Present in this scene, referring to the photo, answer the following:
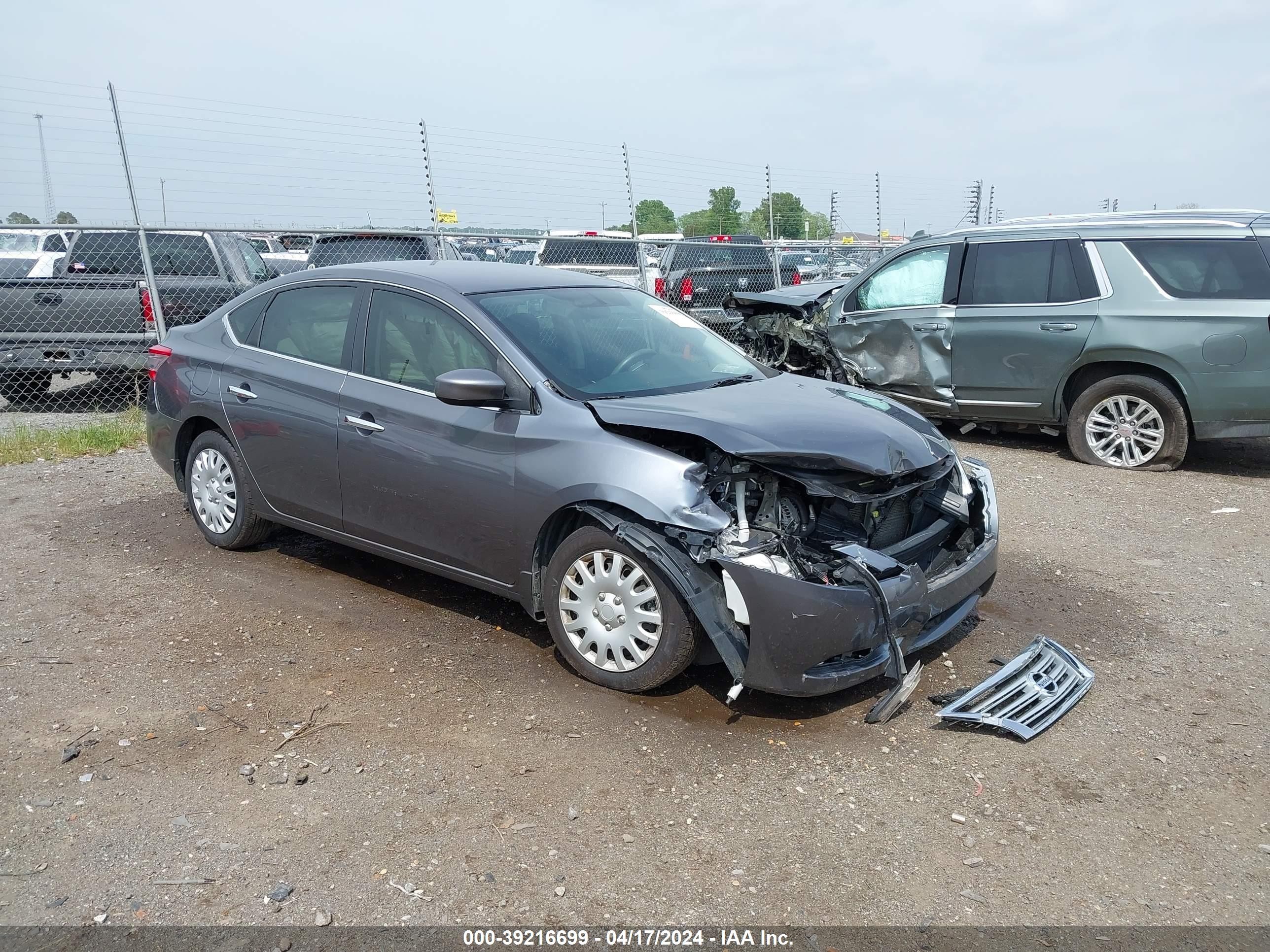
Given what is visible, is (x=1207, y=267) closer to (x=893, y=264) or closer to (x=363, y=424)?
Answer: (x=893, y=264)

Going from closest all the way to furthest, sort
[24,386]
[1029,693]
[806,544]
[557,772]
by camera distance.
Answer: [557,772] → [806,544] → [1029,693] → [24,386]

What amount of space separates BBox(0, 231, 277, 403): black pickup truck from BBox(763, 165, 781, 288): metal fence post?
749cm

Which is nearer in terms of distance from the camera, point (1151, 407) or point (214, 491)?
point (214, 491)

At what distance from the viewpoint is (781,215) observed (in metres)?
17.3

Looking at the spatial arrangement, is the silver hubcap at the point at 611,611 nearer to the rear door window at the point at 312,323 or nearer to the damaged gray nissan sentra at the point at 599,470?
the damaged gray nissan sentra at the point at 599,470

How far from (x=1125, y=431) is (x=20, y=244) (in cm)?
1501

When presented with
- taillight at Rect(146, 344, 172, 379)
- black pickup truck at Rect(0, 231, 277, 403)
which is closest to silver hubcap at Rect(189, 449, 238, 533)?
taillight at Rect(146, 344, 172, 379)

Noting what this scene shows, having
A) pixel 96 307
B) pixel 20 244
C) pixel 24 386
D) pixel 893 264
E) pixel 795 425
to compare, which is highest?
pixel 20 244

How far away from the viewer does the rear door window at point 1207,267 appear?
7.26 metres

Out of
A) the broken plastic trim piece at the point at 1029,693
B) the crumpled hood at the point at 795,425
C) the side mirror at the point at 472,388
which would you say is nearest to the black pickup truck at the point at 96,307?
the side mirror at the point at 472,388

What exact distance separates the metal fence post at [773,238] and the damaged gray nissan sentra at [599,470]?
939 cm

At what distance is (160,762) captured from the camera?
3.70 meters

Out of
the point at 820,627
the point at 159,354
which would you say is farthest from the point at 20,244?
the point at 820,627

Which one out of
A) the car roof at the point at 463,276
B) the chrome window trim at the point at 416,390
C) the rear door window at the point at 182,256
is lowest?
the chrome window trim at the point at 416,390
